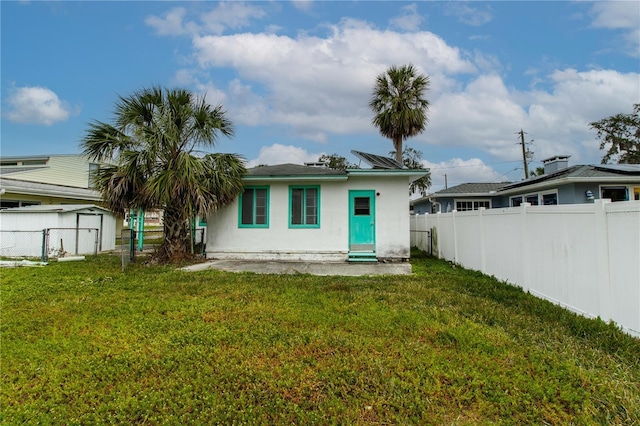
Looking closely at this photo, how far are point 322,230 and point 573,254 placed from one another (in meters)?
7.08

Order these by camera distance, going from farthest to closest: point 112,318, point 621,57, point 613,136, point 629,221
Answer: point 613,136 < point 621,57 < point 112,318 < point 629,221

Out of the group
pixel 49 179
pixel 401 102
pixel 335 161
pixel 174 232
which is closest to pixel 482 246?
pixel 174 232

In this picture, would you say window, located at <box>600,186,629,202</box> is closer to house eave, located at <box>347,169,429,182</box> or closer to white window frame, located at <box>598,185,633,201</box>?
white window frame, located at <box>598,185,633,201</box>

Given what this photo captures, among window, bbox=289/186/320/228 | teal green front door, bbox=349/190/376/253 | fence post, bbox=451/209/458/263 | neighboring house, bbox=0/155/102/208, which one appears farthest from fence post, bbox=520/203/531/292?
neighboring house, bbox=0/155/102/208

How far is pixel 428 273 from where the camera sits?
8055mm

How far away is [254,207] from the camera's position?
1081cm

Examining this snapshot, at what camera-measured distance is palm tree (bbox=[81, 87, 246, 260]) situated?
29.7ft

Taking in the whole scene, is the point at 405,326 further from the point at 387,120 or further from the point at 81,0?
the point at 387,120

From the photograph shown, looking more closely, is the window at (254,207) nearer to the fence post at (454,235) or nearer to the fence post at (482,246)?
the fence post at (454,235)

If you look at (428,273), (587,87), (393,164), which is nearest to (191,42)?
(393,164)

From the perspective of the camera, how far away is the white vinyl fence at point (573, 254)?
3.42 m

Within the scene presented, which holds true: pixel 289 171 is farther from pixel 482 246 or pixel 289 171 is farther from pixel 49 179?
pixel 49 179

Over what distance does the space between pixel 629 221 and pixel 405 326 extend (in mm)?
2650

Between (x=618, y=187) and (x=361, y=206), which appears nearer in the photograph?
(x=361, y=206)
